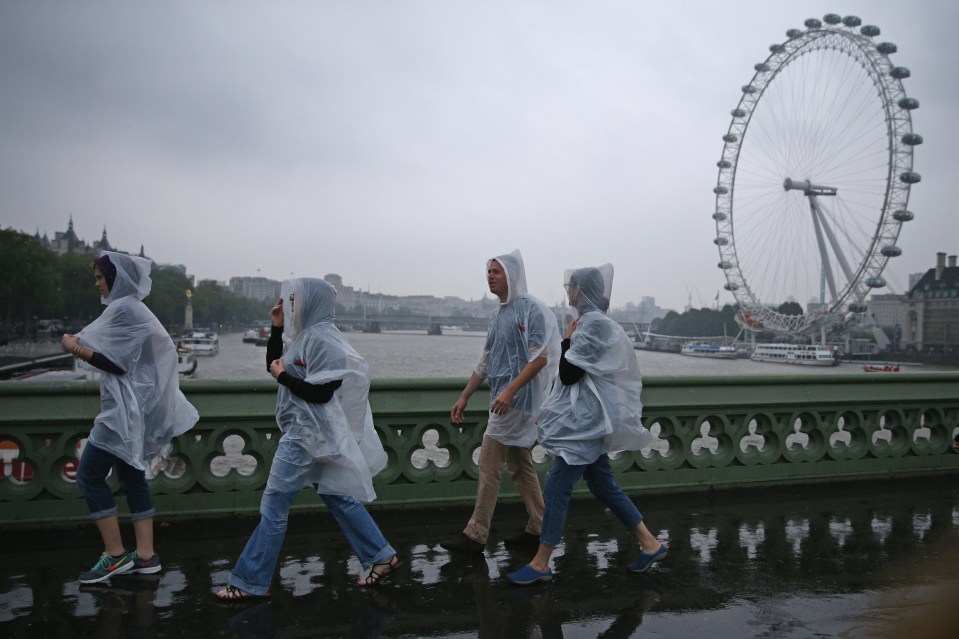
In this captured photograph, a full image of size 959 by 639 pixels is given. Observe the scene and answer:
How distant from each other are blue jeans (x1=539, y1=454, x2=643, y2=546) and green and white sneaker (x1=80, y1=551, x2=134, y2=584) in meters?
2.08

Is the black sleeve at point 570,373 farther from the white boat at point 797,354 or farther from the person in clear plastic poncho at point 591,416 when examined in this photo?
the white boat at point 797,354

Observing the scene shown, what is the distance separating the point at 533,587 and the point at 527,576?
2.3 inches

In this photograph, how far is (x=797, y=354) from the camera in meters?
60.2

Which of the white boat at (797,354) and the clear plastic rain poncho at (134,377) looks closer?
the clear plastic rain poncho at (134,377)

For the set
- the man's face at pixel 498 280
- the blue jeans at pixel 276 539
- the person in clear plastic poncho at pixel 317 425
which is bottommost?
the blue jeans at pixel 276 539

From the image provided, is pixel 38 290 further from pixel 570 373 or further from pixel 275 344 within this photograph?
pixel 570 373

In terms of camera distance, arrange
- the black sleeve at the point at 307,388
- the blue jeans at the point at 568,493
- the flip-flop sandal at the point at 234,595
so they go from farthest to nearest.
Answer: the blue jeans at the point at 568,493 → the black sleeve at the point at 307,388 → the flip-flop sandal at the point at 234,595

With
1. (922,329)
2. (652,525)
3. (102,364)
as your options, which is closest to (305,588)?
(102,364)

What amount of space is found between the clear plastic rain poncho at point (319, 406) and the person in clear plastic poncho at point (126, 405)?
71cm

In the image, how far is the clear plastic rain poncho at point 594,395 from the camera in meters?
4.09

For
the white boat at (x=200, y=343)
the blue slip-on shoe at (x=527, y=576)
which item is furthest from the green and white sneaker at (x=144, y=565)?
the white boat at (x=200, y=343)

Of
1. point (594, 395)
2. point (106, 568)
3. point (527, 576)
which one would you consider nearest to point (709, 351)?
point (594, 395)

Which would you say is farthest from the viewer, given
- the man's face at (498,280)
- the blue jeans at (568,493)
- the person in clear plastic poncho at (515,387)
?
the man's face at (498,280)

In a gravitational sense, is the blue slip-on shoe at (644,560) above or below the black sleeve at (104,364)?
below
